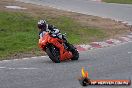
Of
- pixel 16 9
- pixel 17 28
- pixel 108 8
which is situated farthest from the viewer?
pixel 108 8

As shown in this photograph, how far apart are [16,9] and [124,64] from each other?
13619 millimetres

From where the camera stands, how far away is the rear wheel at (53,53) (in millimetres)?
14992

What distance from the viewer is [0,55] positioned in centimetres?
1658

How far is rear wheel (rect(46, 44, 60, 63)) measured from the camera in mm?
14992

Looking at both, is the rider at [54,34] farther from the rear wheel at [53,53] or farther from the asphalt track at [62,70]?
the asphalt track at [62,70]

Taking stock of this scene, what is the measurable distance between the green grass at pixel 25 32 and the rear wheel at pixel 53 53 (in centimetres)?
186

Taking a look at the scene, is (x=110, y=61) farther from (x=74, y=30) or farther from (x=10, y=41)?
(x=74, y=30)

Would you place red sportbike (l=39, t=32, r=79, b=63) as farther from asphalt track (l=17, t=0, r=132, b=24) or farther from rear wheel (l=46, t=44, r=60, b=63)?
asphalt track (l=17, t=0, r=132, b=24)

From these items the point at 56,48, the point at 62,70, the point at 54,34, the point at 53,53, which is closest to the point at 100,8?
the point at 54,34

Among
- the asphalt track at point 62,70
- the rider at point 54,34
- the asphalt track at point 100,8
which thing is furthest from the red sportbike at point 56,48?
the asphalt track at point 100,8

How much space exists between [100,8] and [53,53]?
2079cm

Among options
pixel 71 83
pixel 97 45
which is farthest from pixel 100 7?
pixel 71 83

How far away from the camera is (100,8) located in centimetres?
3553

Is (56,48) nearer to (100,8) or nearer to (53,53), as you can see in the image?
(53,53)
